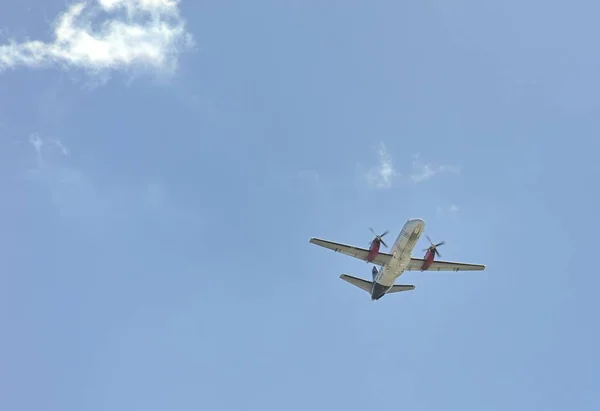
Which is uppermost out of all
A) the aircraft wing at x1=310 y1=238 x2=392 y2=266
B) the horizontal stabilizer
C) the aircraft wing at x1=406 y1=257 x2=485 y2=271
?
the aircraft wing at x1=406 y1=257 x2=485 y2=271

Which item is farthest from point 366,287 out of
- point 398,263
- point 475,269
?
point 475,269

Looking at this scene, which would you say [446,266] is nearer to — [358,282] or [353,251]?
[358,282]

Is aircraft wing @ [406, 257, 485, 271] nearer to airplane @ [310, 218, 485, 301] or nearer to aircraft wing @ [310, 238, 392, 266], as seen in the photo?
airplane @ [310, 218, 485, 301]

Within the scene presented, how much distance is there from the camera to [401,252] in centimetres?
6850

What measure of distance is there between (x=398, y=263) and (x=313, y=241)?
1044 cm

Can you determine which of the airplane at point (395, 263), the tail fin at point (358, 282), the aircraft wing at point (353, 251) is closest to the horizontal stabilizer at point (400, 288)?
the airplane at point (395, 263)

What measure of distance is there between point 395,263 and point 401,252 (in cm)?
225

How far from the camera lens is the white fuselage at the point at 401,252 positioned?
65438 mm

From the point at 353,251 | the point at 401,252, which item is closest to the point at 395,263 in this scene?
the point at 401,252

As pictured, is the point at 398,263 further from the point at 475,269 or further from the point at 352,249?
the point at 475,269

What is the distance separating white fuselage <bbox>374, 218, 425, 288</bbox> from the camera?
65438mm

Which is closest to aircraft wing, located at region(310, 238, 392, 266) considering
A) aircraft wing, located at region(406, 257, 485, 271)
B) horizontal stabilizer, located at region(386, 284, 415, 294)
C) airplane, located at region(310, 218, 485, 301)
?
airplane, located at region(310, 218, 485, 301)

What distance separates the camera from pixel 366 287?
7662 cm

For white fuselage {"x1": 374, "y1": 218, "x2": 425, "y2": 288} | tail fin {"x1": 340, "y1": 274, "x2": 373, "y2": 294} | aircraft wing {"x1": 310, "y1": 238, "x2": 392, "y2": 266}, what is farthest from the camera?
tail fin {"x1": 340, "y1": 274, "x2": 373, "y2": 294}
